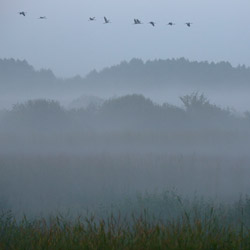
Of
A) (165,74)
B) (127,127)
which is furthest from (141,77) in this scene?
(127,127)

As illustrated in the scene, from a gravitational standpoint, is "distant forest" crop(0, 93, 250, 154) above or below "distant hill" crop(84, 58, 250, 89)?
below

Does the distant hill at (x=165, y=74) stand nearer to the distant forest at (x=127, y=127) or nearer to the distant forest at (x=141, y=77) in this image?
the distant forest at (x=141, y=77)

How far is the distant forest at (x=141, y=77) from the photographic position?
63781 millimetres

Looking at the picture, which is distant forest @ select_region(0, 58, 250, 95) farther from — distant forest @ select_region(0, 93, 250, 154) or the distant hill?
distant forest @ select_region(0, 93, 250, 154)

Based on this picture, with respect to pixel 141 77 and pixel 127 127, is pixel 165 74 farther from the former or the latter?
pixel 127 127

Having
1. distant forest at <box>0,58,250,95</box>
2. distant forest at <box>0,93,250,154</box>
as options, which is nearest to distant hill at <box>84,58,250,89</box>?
distant forest at <box>0,58,250,95</box>

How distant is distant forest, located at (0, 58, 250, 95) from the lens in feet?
209

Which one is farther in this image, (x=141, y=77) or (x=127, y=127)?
(x=141, y=77)

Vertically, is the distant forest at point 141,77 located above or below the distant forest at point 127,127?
above

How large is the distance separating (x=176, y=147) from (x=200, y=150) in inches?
69.2

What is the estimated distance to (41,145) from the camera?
3491cm

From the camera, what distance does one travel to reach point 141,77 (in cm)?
7294

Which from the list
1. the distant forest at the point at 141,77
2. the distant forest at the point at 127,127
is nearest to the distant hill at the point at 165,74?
the distant forest at the point at 141,77

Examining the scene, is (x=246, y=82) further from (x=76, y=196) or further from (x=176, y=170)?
(x=76, y=196)
